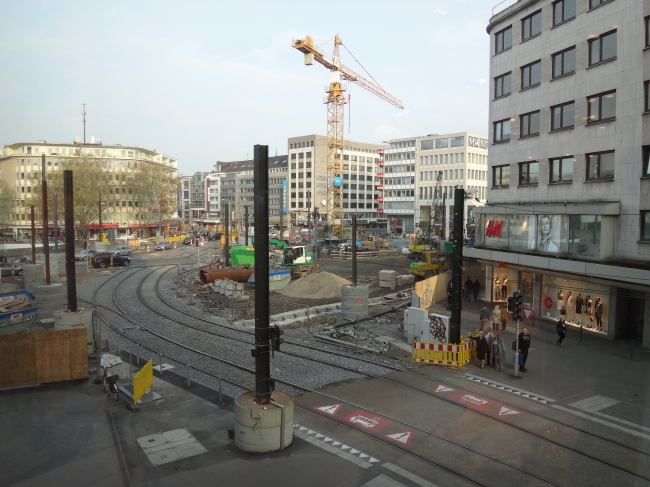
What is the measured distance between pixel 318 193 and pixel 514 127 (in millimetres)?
114522

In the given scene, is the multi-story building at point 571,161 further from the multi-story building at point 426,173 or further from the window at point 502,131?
the multi-story building at point 426,173

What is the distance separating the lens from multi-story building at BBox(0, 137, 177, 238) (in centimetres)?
6500

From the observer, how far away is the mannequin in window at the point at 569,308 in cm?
2323

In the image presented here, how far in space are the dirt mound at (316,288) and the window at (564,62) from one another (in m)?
Answer: 16.9

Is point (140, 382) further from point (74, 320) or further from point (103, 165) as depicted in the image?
point (103, 165)

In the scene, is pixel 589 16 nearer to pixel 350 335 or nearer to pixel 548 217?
pixel 548 217

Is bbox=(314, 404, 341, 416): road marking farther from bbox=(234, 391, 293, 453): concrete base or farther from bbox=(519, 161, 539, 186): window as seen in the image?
bbox=(519, 161, 539, 186): window

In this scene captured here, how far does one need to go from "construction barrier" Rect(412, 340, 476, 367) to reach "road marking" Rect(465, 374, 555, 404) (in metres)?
0.93

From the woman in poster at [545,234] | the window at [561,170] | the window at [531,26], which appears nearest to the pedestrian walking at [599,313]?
the woman in poster at [545,234]

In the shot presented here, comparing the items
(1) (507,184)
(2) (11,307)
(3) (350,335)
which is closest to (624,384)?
(3) (350,335)

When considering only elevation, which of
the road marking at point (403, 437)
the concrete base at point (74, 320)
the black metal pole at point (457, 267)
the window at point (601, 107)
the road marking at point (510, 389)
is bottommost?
the road marking at point (510, 389)

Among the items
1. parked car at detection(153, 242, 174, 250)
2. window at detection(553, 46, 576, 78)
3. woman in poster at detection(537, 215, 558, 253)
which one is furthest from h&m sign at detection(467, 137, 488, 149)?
woman in poster at detection(537, 215, 558, 253)

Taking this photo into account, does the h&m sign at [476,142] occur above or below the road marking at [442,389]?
above

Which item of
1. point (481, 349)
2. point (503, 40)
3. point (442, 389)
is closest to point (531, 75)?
point (503, 40)
